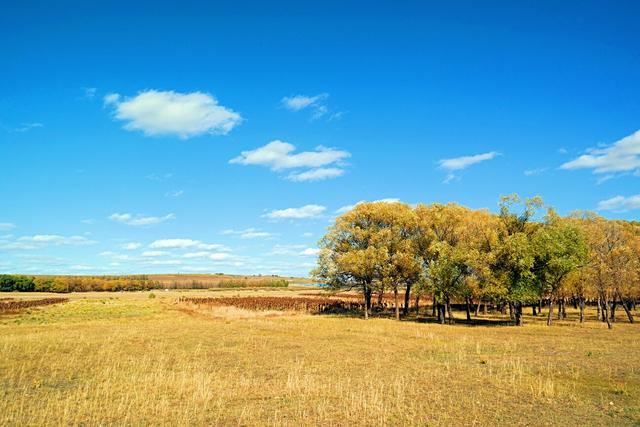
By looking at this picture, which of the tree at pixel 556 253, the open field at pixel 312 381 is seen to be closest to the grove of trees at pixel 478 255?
the tree at pixel 556 253

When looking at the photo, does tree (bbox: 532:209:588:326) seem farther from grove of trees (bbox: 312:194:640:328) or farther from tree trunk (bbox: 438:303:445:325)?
tree trunk (bbox: 438:303:445:325)

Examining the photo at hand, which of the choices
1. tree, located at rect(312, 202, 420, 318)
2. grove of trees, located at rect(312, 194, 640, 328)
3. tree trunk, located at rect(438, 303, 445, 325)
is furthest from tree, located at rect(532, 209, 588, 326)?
tree, located at rect(312, 202, 420, 318)

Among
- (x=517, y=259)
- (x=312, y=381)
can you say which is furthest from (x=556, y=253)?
(x=312, y=381)

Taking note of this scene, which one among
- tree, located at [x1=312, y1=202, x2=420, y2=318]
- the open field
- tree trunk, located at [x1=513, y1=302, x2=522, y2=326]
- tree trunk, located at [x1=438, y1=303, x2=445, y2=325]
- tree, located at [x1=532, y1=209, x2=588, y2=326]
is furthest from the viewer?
tree, located at [x1=312, y1=202, x2=420, y2=318]

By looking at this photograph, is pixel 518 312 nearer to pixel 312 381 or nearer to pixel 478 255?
pixel 478 255

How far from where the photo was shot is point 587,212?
66062 mm

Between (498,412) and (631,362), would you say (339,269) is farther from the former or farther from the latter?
(498,412)

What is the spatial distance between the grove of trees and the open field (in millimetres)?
16339

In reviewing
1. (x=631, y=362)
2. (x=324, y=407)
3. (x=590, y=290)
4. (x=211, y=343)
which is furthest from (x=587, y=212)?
(x=324, y=407)

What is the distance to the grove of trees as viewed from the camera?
171 feet

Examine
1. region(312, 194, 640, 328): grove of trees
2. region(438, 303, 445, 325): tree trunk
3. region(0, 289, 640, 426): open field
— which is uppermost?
region(312, 194, 640, 328): grove of trees

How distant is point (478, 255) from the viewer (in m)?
53.1

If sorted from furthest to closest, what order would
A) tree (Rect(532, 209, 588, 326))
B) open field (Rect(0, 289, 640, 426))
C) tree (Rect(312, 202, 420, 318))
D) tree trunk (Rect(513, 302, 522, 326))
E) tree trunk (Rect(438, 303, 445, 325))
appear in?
tree (Rect(312, 202, 420, 318))
tree trunk (Rect(438, 303, 445, 325))
tree trunk (Rect(513, 302, 522, 326))
tree (Rect(532, 209, 588, 326))
open field (Rect(0, 289, 640, 426))

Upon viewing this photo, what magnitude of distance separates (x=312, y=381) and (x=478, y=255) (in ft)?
127
